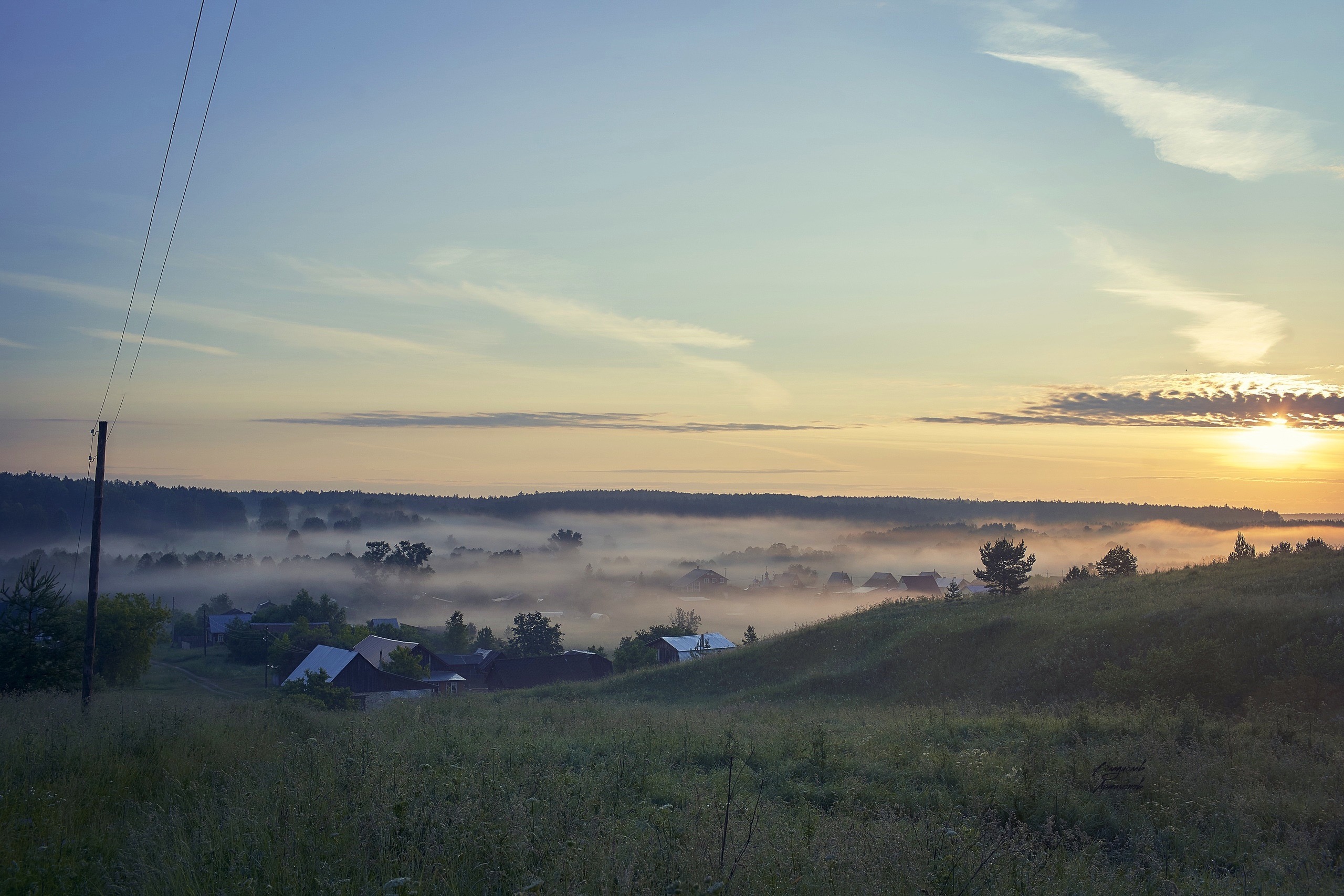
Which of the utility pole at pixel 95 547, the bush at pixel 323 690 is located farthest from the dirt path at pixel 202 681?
the utility pole at pixel 95 547

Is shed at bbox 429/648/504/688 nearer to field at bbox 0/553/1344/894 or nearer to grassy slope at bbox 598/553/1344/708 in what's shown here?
grassy slope at bbox 598/553/1344/708

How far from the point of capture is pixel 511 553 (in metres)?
189

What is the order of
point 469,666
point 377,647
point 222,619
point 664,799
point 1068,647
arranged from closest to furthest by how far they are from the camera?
point 664,799 < point 1068,647 < point 377,647 < point 469,666 < point 222,619

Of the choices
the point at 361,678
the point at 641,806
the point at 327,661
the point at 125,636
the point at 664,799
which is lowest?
the point at 361,678

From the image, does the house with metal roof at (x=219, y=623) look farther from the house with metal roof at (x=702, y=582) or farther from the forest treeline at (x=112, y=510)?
the house with metal roof at (x=702, y=582)

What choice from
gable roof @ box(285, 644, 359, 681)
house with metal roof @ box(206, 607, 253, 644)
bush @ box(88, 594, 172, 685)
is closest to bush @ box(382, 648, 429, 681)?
gable roof @ box(285, 644, 359, 681)

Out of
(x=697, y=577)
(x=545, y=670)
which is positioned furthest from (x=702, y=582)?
(x=545, y=670)

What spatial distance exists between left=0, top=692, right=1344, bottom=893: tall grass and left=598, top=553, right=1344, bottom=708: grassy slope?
8277mm

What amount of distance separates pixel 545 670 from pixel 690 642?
1196cm

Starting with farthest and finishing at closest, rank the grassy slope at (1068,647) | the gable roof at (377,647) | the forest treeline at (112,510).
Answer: the forest treeline at (112,510)
the gable roof at (377,647)
the grassy slope at (1068,647)

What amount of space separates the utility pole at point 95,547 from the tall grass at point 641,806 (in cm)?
316

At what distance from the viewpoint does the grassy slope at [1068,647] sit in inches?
847

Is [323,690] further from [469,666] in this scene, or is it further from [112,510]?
[112,510]

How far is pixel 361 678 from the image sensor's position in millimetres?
41750
